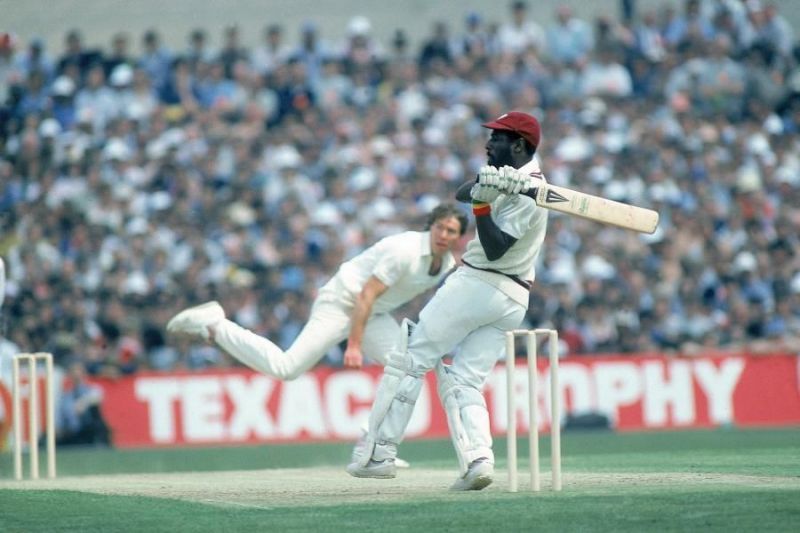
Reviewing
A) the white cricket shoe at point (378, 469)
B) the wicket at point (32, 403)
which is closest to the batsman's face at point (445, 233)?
the white cricket shoe at point (378, 469)

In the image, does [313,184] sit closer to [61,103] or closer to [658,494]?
[61,103]

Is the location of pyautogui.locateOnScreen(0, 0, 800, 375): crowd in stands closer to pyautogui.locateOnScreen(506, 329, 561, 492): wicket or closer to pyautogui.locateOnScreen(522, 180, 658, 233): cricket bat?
pyautogui.locateOnScreen(522, 180, 658, 233): cricket bat

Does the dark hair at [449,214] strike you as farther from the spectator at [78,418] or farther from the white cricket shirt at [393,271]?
the spectator at [78,418]

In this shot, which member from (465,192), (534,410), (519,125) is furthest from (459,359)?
(519,125)

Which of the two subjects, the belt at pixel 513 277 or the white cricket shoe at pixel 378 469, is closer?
the belt at pixel 513 277

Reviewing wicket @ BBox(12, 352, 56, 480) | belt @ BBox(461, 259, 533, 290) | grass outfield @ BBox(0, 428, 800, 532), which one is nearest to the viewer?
grass outfield @ BBox(0, 428, 800, 532)

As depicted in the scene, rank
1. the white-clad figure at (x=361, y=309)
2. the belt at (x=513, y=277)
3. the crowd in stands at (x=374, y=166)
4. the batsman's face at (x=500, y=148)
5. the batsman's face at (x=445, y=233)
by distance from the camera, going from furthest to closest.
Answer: the crowd in stands at (x=374, y=166) → the white-clad figure at (x=361, y=309) → the batsman's face at (x=445, y=233) → the belt at (x=513, y=277) → the batsman's face at (x=500, y=148)

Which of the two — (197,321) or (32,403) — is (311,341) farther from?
(32,403)

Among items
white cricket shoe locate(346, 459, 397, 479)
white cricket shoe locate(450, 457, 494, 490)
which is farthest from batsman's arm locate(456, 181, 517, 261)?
white cricket shoe locate(346, 459, 397, 479)
